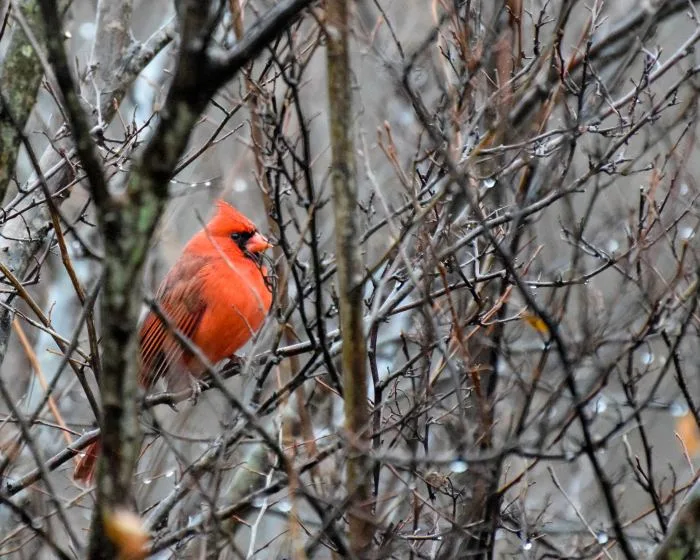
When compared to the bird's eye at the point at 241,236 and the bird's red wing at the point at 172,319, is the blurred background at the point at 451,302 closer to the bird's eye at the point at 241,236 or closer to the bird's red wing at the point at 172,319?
the bird's red wing at the point at 172,319

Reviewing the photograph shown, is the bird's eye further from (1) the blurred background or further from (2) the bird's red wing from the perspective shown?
(1) the blurred background

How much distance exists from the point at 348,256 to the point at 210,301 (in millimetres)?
2963

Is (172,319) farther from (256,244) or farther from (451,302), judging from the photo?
(451,302)

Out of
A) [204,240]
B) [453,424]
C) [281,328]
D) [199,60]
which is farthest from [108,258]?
[204,240]

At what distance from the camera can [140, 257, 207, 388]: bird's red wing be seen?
5749mm

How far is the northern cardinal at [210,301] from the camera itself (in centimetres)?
577

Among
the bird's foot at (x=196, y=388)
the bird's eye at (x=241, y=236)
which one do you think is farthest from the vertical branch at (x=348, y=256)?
the bird's eye at (x=241, y=236)

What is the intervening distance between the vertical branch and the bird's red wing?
2.71 metres

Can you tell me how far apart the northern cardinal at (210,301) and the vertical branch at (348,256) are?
2.64 meters

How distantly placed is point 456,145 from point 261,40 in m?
2.18

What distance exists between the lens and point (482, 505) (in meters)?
3.42

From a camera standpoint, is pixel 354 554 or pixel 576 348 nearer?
pixel 354 554

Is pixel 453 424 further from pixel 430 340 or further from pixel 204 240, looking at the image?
pixel 204 240

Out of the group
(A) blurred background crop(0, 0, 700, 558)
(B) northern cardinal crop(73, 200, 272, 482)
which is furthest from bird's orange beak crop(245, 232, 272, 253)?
(A) blurred background crop(0, 0, 700, 558)
